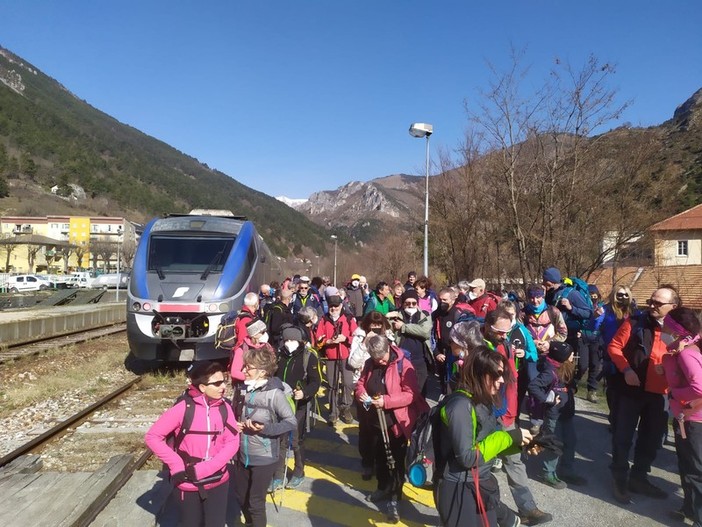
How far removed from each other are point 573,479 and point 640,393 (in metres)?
1.10

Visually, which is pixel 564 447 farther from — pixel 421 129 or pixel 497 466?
pixel 421 129

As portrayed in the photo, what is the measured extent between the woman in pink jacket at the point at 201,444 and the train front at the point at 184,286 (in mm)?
5745

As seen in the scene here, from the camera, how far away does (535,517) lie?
420cm

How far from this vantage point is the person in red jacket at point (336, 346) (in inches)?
259

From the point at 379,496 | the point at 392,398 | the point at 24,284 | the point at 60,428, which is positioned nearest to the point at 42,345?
the point at 60,428

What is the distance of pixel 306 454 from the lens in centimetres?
585

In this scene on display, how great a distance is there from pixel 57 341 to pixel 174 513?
12.9 m

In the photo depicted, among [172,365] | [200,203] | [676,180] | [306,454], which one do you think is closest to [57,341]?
[172,365]

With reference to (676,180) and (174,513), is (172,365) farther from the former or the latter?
(676,180)

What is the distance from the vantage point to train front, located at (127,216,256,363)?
8.85m

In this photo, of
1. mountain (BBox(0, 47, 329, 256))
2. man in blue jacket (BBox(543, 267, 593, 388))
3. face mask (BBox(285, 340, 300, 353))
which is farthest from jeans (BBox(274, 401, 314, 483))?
mountain (BBox(0, 47, 329, 256))

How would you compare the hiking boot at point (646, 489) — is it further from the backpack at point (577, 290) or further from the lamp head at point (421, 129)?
the lamp head at point (421, 129)

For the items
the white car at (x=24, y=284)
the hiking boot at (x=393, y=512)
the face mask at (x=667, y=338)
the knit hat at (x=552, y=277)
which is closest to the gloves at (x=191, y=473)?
the hiking boot at (x=393, y=512)

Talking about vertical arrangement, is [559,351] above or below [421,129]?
below
